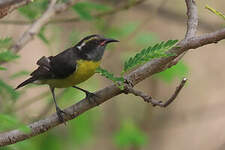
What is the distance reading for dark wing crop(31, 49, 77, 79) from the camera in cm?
456

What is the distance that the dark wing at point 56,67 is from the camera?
4.56 m

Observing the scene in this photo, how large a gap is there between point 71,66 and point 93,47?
14.6 inches

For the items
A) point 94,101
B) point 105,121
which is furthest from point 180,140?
point 94,101

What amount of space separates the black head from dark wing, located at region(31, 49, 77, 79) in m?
0.13

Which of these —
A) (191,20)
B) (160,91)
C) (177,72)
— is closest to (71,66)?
(177,72)

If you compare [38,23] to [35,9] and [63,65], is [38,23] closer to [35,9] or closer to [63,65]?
[63,65]

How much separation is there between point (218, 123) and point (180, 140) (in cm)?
114

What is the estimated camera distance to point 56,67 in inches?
182

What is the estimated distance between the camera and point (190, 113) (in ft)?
28.7

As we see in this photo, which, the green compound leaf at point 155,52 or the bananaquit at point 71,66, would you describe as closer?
the green compound leaf at point 155,52

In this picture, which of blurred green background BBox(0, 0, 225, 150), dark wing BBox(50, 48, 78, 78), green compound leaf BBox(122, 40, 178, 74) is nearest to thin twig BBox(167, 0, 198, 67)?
green compound leaf BBox(122, 40, 178, 74)

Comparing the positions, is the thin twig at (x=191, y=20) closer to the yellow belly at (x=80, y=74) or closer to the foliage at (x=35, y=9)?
the yellow belly at (x=80, y=74)

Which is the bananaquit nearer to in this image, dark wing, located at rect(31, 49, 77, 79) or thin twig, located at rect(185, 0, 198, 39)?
dark wing, located at rect(31, 49, 77, 79)

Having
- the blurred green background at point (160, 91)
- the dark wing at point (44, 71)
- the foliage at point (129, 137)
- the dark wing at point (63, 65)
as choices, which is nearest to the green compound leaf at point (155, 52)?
the dark wing at point (63, 65)
